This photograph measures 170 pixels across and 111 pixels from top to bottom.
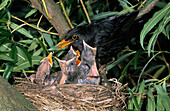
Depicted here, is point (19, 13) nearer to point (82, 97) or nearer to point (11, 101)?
point (82, 97)

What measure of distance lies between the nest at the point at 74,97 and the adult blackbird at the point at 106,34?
641 mm

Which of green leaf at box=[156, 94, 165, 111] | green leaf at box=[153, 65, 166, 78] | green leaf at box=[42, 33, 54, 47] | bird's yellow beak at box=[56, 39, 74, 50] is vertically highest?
green leaf at box=[42, 33, 54, 47]

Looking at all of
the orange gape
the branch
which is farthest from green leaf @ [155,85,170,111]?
the branch

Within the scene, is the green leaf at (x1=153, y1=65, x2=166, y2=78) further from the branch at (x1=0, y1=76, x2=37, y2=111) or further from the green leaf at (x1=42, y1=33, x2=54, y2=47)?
the branch at (x1=0, y1=76, x2=37, y2=111)

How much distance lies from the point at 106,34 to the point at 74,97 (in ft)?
3.26

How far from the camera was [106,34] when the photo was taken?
245 centimetres

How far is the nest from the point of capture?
160cm

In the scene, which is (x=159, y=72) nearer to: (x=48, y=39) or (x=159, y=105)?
(x=159, y=105)

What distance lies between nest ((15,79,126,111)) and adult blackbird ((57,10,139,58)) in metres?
0.64

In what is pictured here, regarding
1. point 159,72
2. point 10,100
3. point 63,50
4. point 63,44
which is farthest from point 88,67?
point 159,72

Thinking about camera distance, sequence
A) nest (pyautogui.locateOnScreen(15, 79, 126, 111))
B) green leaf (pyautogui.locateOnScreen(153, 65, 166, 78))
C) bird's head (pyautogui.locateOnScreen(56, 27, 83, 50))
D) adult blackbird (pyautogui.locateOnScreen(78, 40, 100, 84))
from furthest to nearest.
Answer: green leaf (pyautogui.locateOnScreen(153, 65, 166, 78))
bird's head (pyautogui.locateOnScreen(56, 27, 83, 50))
adult blackbird (pyautogui.locateOnScreen(78, 40, 100, 84))
nest (pyautogui.locateOnScreen(15, 79, 126, 111))

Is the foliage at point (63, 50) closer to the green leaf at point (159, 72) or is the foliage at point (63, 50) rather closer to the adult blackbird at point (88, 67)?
the green leaf at point (159, 72)

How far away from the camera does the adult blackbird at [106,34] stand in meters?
2.34

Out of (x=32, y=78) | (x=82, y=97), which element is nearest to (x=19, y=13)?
(x=32, y=78)
